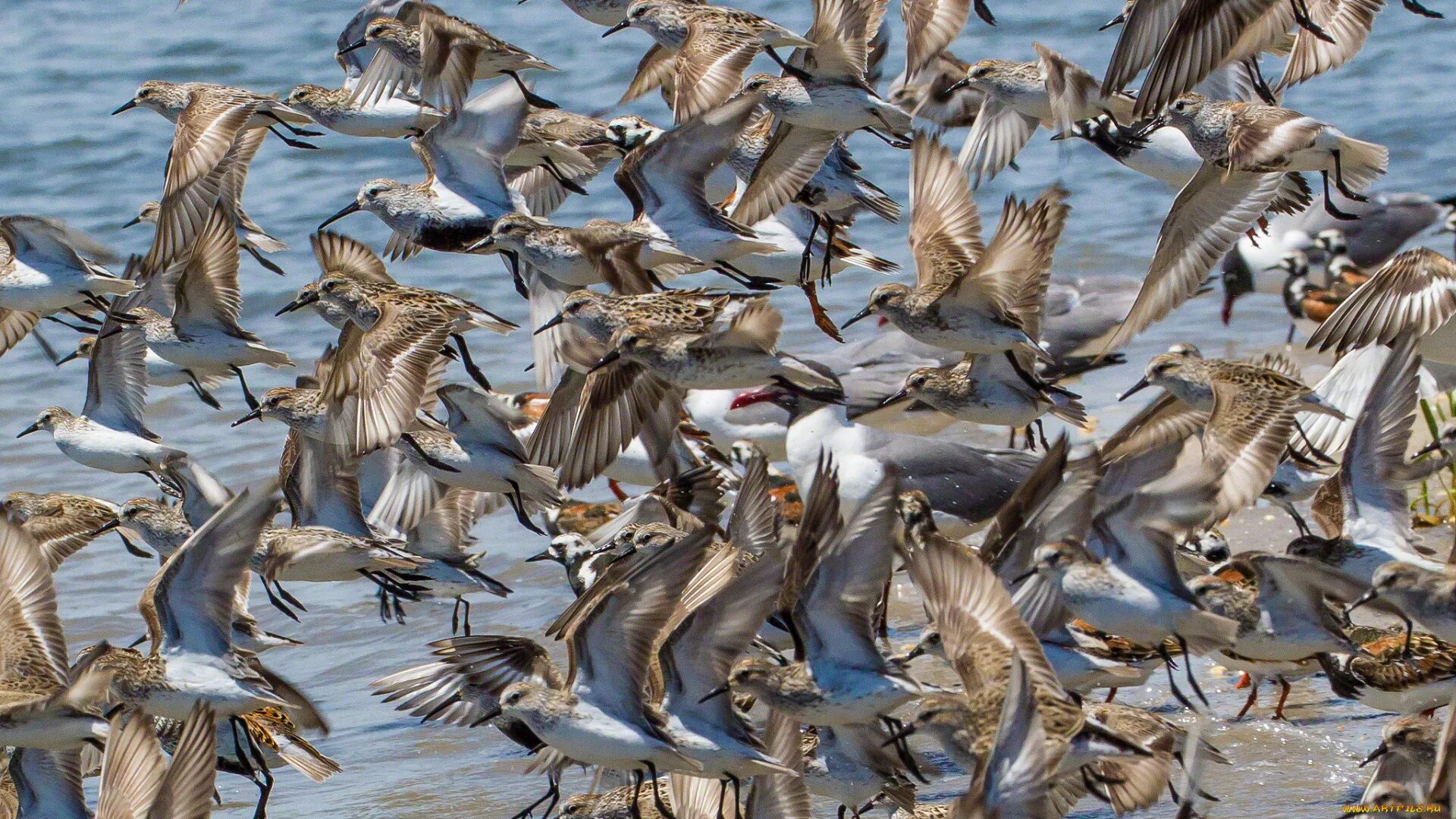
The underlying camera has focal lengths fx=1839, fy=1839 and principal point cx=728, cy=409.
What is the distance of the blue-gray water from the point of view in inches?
268

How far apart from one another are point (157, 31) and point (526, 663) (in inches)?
695

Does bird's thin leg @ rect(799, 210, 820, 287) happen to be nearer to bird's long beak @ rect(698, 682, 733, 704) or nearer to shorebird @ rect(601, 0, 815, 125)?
shorebird @ rect(601, 0, 815, 125)

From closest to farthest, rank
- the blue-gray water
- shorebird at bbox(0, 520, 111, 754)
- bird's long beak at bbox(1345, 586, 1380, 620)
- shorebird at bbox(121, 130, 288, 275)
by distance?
shorebird at bbox(0, 520, 111, 754), bird's long beak at bbox(1345, 586, 1380, 620), the blue-gray water, shorebird at bbox(121, 130, 288, 275)

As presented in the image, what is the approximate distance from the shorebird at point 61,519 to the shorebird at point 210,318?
2.34 feet

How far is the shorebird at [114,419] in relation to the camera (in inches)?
330

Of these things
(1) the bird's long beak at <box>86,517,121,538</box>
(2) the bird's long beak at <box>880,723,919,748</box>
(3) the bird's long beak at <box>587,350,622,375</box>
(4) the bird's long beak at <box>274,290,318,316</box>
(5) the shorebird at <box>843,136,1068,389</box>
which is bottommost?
(1) the bird's long beak at <box>86,517,121,538</box>

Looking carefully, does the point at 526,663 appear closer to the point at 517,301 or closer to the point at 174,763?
the point at 174,763

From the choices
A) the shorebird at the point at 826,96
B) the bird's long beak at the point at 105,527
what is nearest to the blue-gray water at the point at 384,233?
the bird's long beak at the point at 105,527

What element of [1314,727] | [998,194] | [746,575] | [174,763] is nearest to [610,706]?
[746,575]

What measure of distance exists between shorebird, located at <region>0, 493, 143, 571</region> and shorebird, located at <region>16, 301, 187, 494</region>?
0.50 m

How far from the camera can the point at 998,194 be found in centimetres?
1592

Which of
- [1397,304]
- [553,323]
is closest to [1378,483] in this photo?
[1397,304]

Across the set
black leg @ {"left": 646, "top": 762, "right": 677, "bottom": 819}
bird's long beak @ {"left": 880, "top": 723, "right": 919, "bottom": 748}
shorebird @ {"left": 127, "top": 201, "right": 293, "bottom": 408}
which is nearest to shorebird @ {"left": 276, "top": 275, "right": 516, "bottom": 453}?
shorebird @ {"left": 127, "top": 201, "right": 293, "bottom": 408}

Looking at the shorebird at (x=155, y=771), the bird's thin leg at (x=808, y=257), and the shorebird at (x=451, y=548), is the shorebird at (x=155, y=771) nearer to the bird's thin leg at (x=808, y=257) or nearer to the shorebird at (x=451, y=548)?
the shorebird at (x=451, y=548)
